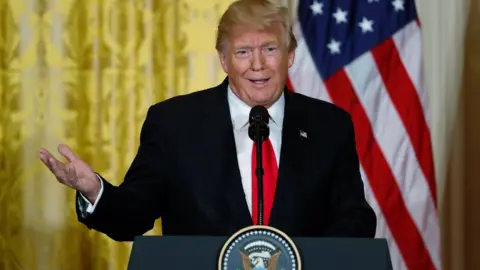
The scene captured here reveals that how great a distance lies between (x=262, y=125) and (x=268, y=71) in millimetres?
458

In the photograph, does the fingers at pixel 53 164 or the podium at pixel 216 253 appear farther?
the fingers at pixel 53 164

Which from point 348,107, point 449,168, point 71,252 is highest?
point 348,107

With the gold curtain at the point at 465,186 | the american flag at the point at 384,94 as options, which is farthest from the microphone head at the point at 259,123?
the gold curtain at the point at 465,186

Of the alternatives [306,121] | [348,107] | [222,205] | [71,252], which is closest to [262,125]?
[222,205]

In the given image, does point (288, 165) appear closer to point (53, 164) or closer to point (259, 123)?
point (259, 123)

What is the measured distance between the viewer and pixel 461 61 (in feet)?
12.7

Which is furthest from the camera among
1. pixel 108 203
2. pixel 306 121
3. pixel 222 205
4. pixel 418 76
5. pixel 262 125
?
pixel 418 76

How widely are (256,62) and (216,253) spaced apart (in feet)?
2.68

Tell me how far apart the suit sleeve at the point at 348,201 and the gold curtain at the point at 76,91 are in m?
1.57

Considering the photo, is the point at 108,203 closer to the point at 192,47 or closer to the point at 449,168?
the point at 192,47

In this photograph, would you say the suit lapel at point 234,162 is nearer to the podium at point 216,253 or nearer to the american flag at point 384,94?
the podium at point 216,253

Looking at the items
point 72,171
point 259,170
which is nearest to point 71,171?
point 72,171

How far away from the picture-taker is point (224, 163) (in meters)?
2.21

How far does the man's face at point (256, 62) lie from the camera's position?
7.33 ft
